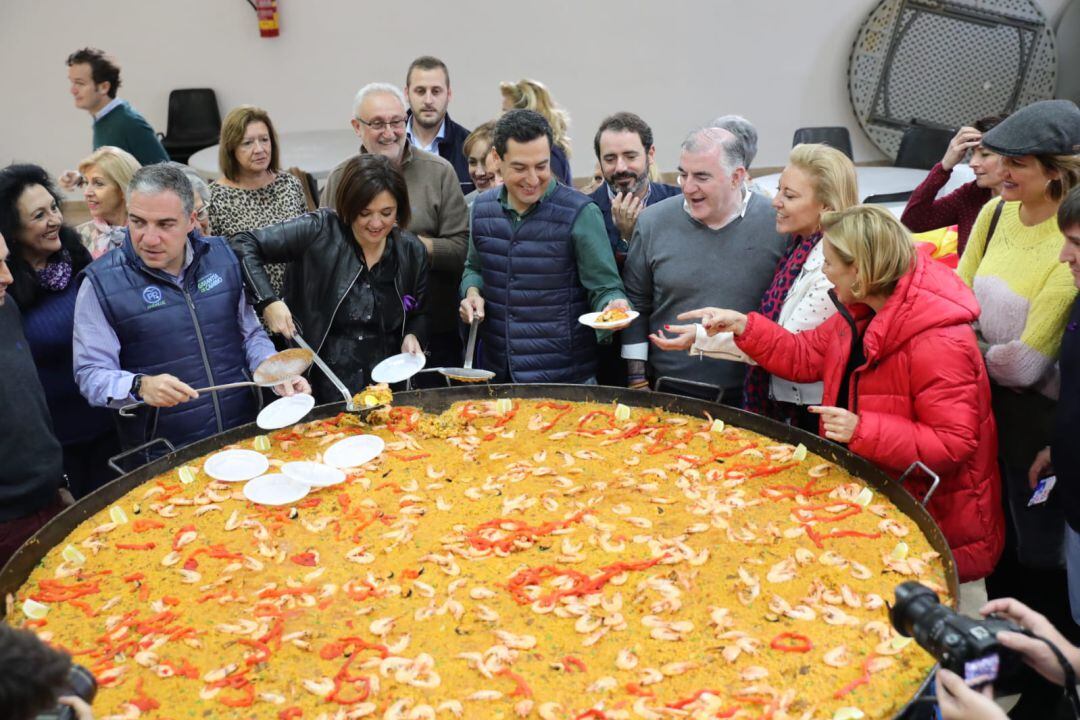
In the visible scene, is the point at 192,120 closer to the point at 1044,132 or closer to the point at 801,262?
the point at 801,262

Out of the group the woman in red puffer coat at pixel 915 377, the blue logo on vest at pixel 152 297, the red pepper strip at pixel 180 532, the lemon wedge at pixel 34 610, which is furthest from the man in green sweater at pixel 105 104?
the woman in red puffer coat at pixel 915 377

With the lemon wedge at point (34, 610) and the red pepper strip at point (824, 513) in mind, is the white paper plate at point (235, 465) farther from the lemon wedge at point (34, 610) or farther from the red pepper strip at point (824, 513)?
the red pepper strip at point (824, 513)

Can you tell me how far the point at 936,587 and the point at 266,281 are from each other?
2.21 meters

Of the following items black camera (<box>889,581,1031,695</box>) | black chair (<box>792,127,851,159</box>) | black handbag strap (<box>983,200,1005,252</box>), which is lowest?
black camera (<box>889,581,1031,695</box>)

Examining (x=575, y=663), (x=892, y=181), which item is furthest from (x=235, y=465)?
(x=892, y=181)

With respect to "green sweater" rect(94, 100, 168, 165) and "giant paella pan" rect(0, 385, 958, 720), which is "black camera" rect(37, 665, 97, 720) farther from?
"green sweater" rect(94, 100, 168, 165)

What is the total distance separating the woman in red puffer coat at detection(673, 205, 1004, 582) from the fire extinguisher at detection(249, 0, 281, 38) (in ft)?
23.2

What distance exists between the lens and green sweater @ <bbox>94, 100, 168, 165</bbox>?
16.6 ft

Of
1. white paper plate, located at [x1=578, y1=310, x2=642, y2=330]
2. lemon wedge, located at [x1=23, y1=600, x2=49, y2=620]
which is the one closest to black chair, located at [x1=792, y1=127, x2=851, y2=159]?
white paper plate, located at [x1=578, y1=310, x2=642, y2=330]

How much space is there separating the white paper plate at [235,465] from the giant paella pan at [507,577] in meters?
0.04

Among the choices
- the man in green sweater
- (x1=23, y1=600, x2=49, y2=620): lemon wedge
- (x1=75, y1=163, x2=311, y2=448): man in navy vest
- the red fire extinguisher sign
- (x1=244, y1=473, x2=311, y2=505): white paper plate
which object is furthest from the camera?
the red fire extinguisher sign

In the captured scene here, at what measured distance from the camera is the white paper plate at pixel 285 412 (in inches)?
103

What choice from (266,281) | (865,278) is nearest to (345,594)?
(266,281)

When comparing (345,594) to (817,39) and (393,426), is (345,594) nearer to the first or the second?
(393,426)
